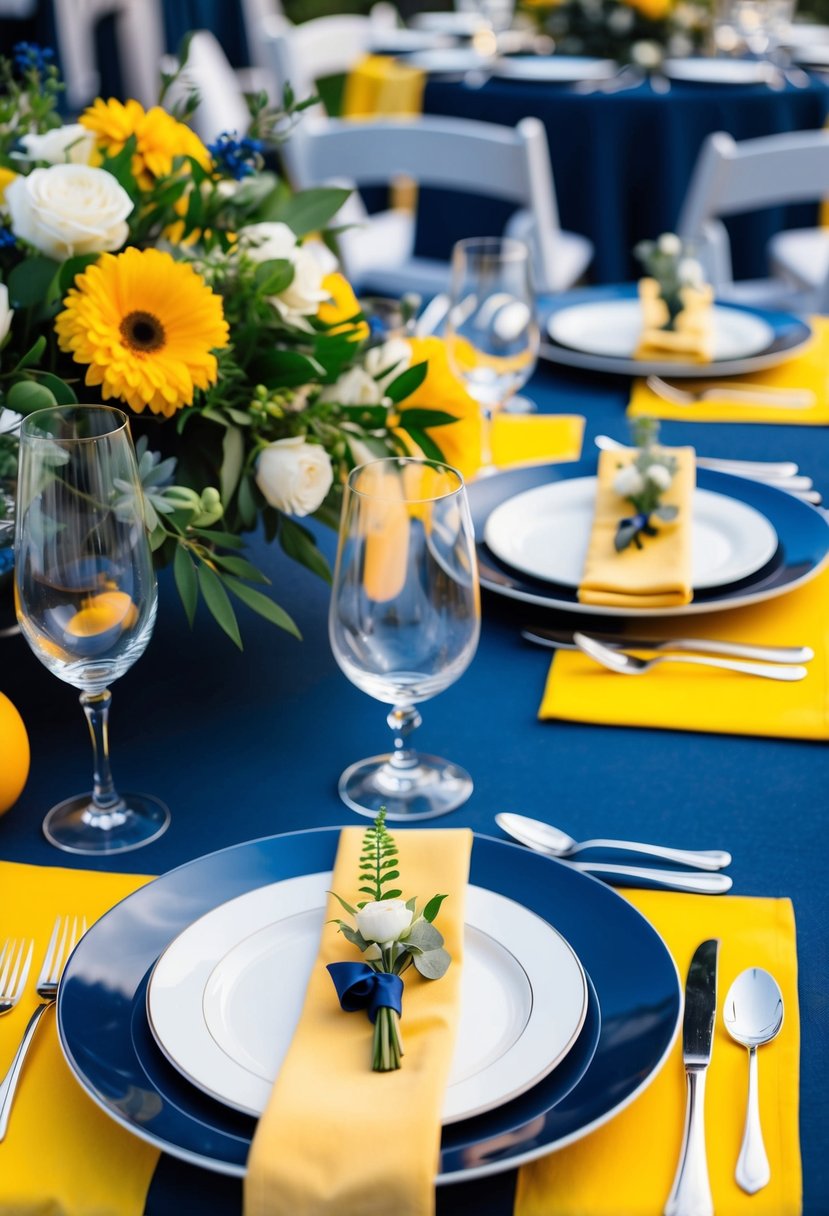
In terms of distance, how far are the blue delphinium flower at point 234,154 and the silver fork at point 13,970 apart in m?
0.65

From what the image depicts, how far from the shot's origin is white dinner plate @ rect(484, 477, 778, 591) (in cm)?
119

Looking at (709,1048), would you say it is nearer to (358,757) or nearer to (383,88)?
(358,757)

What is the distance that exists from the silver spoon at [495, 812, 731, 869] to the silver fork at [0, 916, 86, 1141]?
28 cm

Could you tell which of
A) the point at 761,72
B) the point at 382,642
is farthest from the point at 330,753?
the point at 761,72

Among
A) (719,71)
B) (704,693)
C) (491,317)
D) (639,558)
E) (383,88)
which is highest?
(383,88)

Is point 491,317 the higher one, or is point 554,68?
point 554,68

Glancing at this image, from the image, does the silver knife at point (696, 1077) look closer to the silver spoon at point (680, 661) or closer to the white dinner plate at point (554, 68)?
the silver spoon at point (680, 661)

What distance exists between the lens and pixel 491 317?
144cm

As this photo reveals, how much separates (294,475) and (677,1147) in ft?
1.81

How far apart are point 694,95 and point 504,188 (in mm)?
1533

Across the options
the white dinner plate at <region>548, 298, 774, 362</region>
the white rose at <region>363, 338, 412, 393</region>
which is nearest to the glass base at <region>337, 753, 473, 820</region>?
the white rose at <region>363, 338, 412, 393</region>

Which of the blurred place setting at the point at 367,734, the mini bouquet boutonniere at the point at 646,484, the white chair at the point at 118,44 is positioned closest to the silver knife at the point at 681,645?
the blurred place setting at the point at 367,734

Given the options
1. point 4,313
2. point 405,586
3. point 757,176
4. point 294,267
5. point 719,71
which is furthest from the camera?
point 719,71

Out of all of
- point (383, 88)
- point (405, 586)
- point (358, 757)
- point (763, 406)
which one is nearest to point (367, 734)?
point (358, 757)
